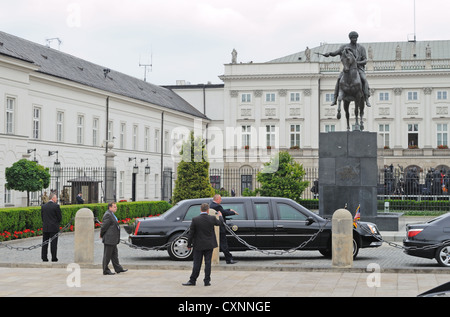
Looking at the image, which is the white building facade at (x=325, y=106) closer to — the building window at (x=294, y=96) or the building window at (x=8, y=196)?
the building window at (x=294, y=96)

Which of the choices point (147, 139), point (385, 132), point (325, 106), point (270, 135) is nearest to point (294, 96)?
point (325, 106)

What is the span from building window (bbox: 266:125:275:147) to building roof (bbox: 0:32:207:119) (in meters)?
7.49

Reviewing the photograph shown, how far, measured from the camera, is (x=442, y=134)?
7431cm

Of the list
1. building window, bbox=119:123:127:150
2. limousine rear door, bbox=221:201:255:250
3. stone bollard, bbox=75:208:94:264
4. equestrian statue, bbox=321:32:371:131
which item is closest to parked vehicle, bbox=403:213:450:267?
limousine rear door, bbox=221:201:255:250

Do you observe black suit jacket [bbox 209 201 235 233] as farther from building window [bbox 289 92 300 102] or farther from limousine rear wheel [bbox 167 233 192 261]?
building window [bbox 289 92 300 102]

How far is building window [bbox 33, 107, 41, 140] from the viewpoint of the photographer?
156 feet

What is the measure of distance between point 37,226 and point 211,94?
56894 millimetres

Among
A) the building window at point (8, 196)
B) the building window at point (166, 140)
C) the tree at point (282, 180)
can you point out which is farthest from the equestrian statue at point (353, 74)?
the building window at point (166, 140)

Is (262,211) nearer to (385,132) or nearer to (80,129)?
(80,129)

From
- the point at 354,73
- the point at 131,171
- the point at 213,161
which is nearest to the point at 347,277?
the point at 354,73

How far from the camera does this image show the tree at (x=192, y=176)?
37.3 metres

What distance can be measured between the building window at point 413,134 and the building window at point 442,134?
211cm

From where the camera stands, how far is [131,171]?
61.8 meters
